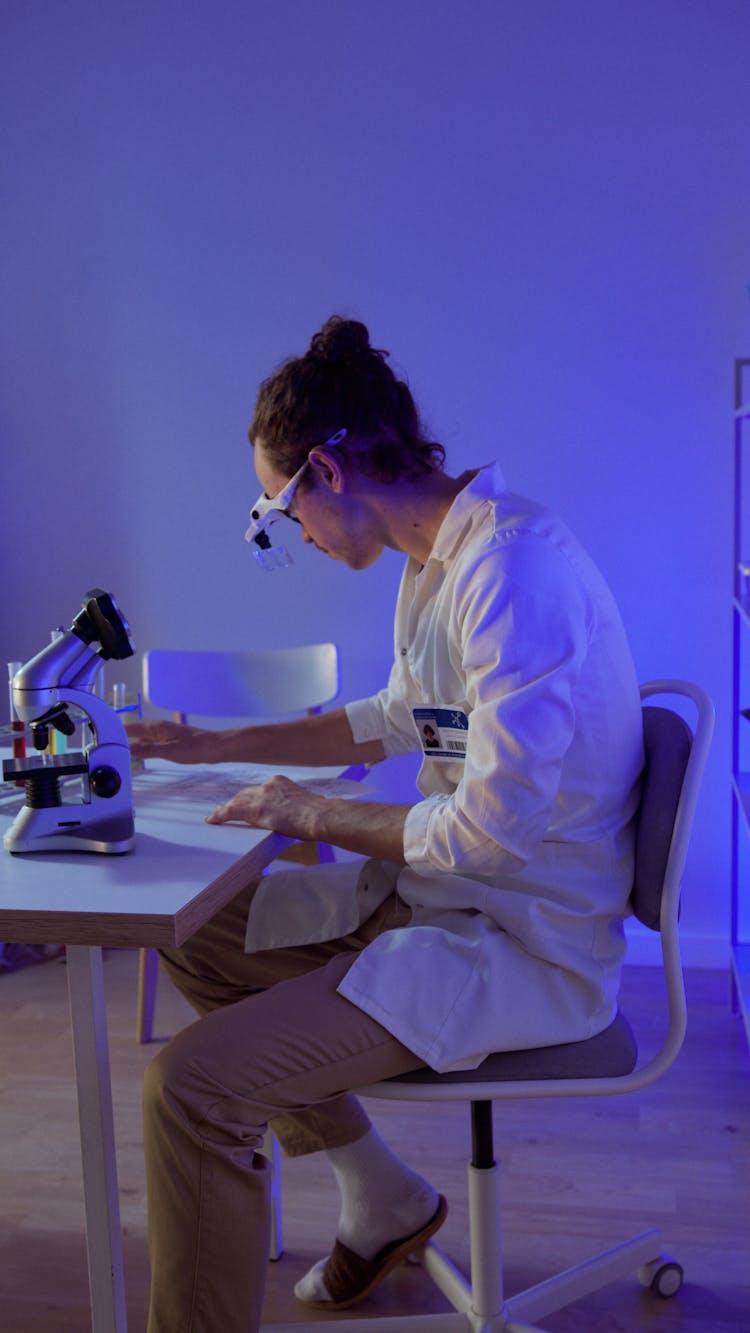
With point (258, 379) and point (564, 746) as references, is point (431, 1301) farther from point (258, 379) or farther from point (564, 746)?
point (258, 379)

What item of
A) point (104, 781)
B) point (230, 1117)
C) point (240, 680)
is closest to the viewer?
point (230, 1117)

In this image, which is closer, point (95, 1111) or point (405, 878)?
point (95, 1111)

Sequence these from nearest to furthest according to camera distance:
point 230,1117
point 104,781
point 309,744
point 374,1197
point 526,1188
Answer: point 230,1117 < point 104,781 < point 374,1197 < point 309,744 < point 526,1188

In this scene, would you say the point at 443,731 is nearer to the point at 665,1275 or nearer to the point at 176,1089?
the point at 176,1089

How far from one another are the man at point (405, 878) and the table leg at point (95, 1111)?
0.05m

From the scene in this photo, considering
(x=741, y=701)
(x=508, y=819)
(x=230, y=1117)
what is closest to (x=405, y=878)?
(x=508, y=819)

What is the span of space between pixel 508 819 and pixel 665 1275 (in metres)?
Result: 0.88

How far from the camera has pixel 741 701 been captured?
2.98 meters

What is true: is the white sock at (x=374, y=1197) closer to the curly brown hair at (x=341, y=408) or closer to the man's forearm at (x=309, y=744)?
the man's forearm at (x=309, y=744)

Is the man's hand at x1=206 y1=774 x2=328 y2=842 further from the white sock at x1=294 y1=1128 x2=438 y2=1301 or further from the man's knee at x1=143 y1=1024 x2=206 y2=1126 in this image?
the white sock at x1=294 y1=1128 x2=438 y2=1301

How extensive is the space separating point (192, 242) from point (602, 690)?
230cm

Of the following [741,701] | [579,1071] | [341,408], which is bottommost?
[579,1071]

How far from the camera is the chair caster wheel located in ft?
5.60

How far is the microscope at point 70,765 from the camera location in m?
1.31
